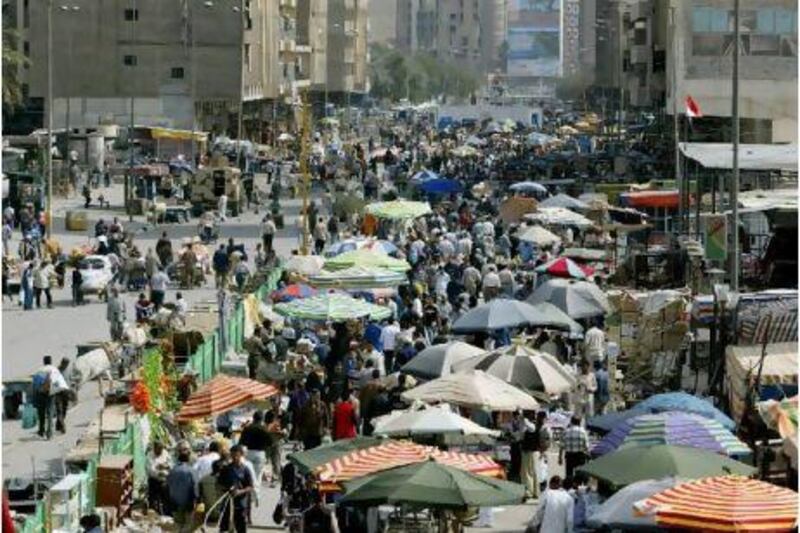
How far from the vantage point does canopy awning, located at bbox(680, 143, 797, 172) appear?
38594mm

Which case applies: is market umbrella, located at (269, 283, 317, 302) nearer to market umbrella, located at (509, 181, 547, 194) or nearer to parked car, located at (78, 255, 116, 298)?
parked car, located at (78, 255, 116, 298)

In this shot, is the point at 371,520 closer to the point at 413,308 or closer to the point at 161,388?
the point at 161,388

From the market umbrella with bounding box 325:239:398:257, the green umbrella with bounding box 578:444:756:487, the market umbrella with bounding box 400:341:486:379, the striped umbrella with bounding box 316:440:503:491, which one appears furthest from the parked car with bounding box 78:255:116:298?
the green umbrella with bounding box 578:444:756:487

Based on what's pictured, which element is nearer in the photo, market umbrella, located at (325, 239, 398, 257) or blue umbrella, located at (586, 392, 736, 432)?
blue umbrella, located at (586, 392, 736, 432)

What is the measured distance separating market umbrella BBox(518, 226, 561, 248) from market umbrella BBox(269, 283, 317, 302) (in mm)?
10355

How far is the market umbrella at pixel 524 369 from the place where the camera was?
23781 mm

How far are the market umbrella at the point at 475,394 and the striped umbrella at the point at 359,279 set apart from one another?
1239 cm

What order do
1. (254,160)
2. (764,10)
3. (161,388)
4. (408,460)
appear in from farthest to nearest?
(254,160) < (764,10) < (161,388) < (408,460)

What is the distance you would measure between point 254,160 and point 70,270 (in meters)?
41.6

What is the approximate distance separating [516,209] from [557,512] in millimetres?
34926

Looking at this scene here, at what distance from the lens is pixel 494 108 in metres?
180

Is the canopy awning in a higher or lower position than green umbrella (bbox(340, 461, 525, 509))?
higher

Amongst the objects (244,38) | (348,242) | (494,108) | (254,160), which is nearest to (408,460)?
(348,242)

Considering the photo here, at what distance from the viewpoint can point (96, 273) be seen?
141 ft
